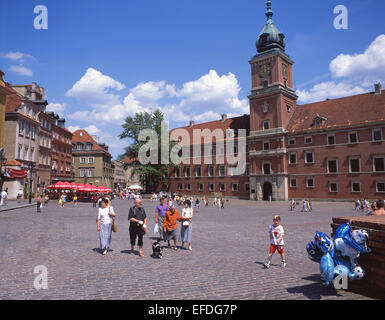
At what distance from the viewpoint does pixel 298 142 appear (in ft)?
147

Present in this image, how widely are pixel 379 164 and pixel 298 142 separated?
37.2 ft

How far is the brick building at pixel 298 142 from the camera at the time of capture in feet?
127

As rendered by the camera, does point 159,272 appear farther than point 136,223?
No

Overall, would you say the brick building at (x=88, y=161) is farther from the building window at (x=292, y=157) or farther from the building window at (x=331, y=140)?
the building window at (x=331, y=140)

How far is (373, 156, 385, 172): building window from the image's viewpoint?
3688cm

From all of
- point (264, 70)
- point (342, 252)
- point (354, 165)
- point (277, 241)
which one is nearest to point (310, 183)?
point (354, 165)

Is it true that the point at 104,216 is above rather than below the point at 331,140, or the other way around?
below

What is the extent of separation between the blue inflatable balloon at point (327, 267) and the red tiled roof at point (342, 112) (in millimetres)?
40154

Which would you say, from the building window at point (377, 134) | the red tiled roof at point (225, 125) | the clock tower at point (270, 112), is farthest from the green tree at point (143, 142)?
the building window at point (377, 134)

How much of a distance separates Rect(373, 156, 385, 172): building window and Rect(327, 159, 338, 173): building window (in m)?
4.83

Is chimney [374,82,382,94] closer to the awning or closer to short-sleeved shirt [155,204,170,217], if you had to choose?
short-sleeved shirt [155,204,170,217]

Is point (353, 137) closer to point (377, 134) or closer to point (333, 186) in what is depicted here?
point (377, 134)

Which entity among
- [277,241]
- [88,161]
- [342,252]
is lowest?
[277,241]
